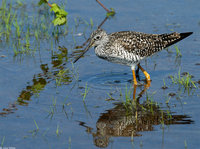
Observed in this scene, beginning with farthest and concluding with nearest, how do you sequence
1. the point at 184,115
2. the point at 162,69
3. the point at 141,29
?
the point at 141,29 → the point at 162,69 → the point at 184,115

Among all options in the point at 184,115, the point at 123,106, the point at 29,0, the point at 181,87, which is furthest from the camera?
the point at 29,0

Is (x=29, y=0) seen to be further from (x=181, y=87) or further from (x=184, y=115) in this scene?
(x=184, y=115)

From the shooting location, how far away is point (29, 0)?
1428 cm

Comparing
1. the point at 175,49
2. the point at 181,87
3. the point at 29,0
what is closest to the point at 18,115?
the point at 181,87

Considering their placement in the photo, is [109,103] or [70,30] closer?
[109,103]

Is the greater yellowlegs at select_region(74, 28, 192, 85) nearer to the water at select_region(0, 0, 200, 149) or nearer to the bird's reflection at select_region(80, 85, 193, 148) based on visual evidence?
the water at select_region(0, 0, 200, 149)

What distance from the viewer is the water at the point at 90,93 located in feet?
21.7

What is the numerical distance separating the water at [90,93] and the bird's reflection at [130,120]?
2 cm

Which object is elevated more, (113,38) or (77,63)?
(113,38)

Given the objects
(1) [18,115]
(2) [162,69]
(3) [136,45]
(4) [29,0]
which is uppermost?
(4) [29,0]

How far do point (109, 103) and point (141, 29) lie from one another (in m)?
4.66

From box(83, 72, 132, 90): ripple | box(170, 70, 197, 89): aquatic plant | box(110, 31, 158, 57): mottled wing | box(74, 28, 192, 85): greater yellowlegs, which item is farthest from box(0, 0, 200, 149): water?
box(110, 31, 158, 57): mottled wing

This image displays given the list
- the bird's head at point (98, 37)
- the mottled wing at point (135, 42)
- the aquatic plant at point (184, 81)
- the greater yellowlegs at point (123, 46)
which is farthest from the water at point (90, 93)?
the bird's head at point (98, 37)

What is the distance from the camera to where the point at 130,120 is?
7207 mm
